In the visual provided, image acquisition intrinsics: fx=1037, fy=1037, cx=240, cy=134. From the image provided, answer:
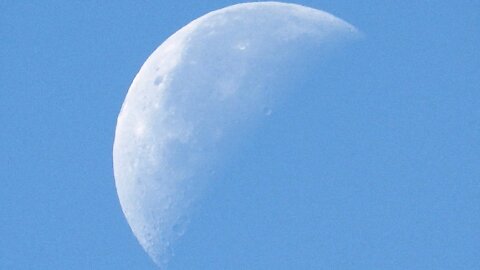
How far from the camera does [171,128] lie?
542 inches

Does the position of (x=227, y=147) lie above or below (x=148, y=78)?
below

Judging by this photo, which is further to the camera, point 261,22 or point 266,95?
point 261,22

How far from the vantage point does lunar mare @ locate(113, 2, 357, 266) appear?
13531mm

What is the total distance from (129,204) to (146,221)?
0.61 meters

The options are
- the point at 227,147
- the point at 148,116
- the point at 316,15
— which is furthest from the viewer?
the point at 316,15

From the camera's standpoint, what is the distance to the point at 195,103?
13617 millimetres

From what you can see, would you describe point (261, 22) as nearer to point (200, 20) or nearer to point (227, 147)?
point (200, 20)

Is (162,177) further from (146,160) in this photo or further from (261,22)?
Result: (261,22)

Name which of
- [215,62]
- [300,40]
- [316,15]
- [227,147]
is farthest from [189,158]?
[316,15]

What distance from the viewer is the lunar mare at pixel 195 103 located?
1353cm

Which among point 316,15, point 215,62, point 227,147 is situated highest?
point 316,15

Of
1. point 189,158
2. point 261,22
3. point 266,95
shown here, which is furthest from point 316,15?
point 189,158

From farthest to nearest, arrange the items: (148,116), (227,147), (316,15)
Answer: (316,15) → (148,116) → (227,147)

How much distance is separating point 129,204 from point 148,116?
1.43 m
